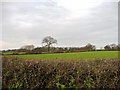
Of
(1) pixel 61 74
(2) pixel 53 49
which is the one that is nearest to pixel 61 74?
(1) pixel 61 74

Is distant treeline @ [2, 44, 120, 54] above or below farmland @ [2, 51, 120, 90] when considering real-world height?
above

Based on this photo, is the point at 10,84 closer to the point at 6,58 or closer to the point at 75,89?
the point at 6,58

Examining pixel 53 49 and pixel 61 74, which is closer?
pixel 61 74

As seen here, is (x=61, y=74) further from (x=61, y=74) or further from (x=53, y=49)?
(x=53, y=49)

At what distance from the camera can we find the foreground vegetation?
26.6 feet

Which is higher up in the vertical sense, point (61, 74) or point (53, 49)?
point (53, 49)

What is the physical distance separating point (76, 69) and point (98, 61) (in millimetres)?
844

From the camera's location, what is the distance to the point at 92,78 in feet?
26.9

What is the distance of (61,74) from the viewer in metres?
8.34

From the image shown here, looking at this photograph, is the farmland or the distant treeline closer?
the farmland

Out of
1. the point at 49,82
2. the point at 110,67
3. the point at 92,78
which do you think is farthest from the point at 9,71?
the point at 110,67

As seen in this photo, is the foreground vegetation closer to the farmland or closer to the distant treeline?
the farmland

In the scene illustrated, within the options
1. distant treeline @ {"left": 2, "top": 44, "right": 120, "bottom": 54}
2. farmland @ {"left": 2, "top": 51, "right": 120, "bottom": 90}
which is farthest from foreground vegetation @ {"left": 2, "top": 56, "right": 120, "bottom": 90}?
distant treeline @ {"left": 2, "top": 44, "right": 120, "bottom": 54}

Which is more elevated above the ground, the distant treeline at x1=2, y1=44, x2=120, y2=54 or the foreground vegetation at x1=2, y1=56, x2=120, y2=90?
the distant treeline at x1=2, y1=44, x2=120, y2=54
